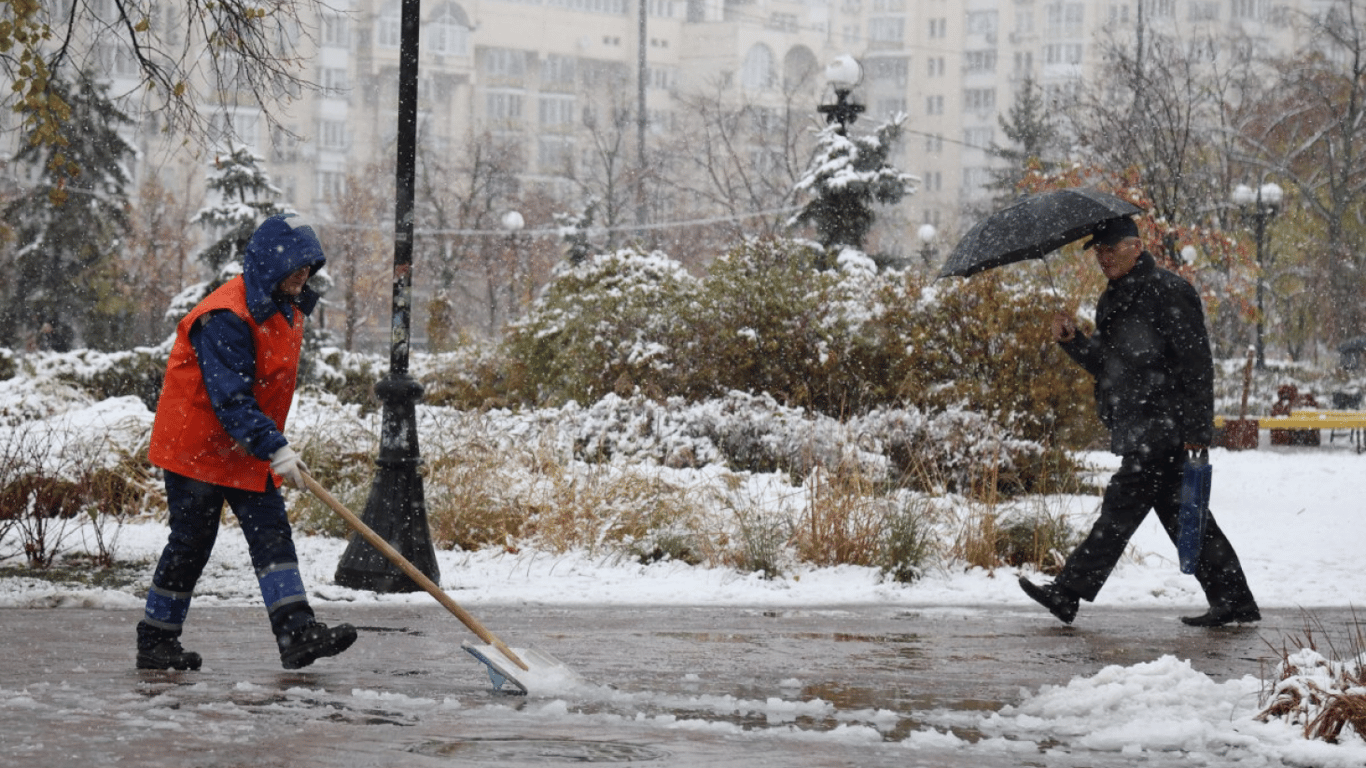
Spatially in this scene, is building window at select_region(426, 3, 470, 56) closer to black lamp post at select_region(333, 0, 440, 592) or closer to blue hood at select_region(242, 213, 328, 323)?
black lamp post at select_region(333, 0, 440, 592)

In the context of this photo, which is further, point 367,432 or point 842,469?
point 367,432

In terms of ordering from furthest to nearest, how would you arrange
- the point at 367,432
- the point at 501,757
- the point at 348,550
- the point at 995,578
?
the point at 367,432 < the point at 995,578 < the point at 348,550 < the point at 501,757

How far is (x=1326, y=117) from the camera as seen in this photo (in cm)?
4775

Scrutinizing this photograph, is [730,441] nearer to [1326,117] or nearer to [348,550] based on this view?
[348,550]

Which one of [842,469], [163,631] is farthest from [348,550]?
[842,469]

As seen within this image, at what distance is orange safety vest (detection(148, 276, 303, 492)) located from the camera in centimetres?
593

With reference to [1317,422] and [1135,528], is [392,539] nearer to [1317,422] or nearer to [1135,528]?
[1135,528]

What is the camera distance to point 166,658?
19.9 feet

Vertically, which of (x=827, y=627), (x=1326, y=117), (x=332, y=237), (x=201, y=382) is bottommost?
(x=827, y=627)

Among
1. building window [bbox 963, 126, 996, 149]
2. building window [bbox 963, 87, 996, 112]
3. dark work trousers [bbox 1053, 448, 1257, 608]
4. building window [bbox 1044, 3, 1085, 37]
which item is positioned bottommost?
dark work trousers [bbox 1053, 448, 1257, 608]

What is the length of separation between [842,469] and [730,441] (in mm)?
2829

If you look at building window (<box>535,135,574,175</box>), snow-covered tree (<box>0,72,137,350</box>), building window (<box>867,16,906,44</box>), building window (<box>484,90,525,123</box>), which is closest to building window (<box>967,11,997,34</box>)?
building window (<box>867,16,906,44</box>)

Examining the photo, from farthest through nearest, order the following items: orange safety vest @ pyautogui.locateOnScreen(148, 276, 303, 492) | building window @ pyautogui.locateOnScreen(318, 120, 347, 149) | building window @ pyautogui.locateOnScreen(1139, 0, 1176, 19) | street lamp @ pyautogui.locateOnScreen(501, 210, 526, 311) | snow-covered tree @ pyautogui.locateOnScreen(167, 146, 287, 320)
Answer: building window @ pyautogui.locateOnScreen(1139, 0, 1176, 19)
building window @ pyautogui.locateOnScreen(318, 120, 347, 149)
street lamp @ pyautogui.locateOnScreen(501, 210, 526, 311)
snow-covered tree @ pyautogui.locateOnScreen(167, 146, 287, 320)
orange safety vest @ pyautogui.locateOnScreen(148, 276, 303, 492)

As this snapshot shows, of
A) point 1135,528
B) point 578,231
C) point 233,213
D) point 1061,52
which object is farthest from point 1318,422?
point 1061,52
